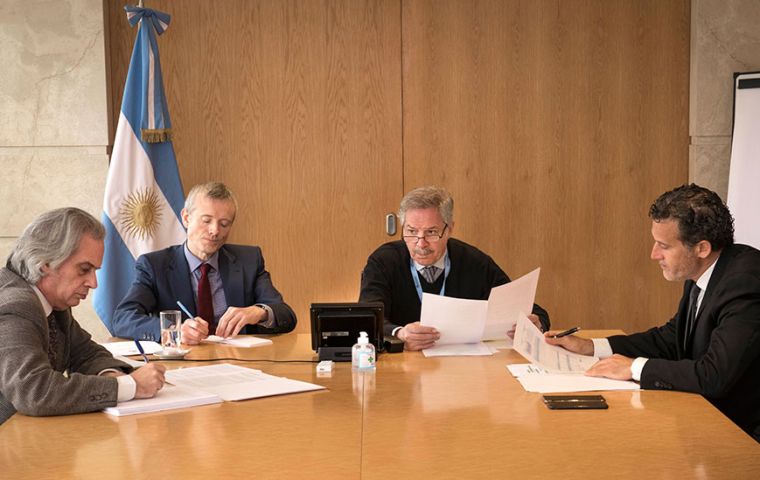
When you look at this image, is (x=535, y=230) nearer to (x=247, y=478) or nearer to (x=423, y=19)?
(x=423, y=19)

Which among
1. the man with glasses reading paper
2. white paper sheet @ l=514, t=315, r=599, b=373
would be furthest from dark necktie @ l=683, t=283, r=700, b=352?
the man with glasses reading paper

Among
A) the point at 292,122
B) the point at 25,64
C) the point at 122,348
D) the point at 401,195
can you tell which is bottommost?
the point at 122,348

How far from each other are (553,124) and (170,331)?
10.7 feet

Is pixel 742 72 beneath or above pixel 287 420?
above

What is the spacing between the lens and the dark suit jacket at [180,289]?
3.99 m

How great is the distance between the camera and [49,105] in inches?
219

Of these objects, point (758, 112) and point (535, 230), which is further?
point (535, 230)

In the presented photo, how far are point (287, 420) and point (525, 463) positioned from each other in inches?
28.7

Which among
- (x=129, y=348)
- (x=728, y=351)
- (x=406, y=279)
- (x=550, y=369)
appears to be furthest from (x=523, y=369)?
(x=129, y=348)

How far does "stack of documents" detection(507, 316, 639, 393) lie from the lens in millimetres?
2887

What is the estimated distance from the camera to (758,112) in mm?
5527

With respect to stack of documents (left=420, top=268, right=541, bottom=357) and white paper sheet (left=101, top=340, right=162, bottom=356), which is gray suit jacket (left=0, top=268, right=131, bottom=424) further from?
stack of documents (left=420, top=268, right=541, bottom=357)

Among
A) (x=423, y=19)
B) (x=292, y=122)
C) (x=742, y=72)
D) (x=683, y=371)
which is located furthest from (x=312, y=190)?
(x=683, y=371)

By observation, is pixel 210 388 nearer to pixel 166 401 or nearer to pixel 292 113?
pixel 166 401
